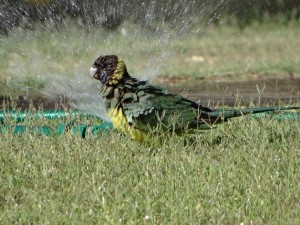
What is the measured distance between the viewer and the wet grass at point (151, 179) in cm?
386

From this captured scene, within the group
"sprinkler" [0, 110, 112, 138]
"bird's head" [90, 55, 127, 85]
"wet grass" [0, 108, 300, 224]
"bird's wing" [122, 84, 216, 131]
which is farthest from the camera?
"sprinkler" [0, 110, 112, 138]

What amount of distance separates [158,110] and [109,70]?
403 millimetres

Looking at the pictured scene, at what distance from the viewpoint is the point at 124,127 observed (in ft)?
16.4

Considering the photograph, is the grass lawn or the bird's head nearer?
the grass lawn

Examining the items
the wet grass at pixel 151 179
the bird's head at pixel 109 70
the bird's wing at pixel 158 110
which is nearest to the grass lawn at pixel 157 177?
the wet grass at pixel 151 179

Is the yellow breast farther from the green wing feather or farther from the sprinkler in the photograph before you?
the sprinkler

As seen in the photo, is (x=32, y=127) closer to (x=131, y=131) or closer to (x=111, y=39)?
(x=131, y=131)

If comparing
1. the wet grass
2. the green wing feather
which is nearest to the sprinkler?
the wet grass

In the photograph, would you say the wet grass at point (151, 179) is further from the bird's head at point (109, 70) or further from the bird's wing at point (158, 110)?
the bird's head at point (109, 70)

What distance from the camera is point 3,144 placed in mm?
4961

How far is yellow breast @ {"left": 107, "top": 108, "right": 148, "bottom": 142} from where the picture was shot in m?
4.98

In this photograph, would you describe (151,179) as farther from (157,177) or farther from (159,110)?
(159,110)

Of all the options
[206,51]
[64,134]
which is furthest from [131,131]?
[206,51]

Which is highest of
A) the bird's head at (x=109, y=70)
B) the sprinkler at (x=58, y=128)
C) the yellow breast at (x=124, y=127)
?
the bird's head at (x=109, y=70)
